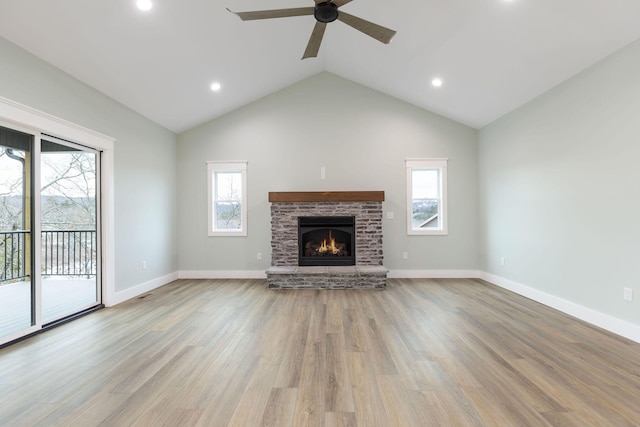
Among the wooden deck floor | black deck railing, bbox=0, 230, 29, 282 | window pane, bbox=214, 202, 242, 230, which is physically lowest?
the wooden deck floor

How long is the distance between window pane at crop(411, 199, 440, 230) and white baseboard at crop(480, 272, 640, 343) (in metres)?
1.41

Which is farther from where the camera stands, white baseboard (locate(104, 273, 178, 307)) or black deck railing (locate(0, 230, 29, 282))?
white baseboard (locate(104, 273, 178, 307))

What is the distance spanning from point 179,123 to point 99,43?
2255 millimetres

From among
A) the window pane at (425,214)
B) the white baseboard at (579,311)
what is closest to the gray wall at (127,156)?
the window pane at (425,214)

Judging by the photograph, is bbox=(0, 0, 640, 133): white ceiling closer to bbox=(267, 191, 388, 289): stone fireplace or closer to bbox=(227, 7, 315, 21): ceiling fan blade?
bbox=(227, 7, 315, 21): ceiling fan blade

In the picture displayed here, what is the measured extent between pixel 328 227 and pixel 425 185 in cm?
196

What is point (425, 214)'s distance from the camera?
5.55 m

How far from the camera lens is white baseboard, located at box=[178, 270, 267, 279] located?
5.52 m

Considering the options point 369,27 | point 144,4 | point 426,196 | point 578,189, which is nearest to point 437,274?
point 426,196

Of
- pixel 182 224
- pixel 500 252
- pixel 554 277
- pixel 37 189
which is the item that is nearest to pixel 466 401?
pixel 554 277

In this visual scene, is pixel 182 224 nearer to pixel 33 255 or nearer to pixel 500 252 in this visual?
pixel 33 255

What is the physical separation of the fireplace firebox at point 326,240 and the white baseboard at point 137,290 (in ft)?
7.48

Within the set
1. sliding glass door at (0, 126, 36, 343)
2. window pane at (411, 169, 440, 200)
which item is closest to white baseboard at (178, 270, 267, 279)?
sliding glass door at (0, 126, 36, 343)

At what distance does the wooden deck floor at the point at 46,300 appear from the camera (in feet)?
9.13
